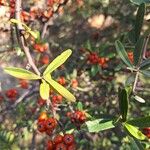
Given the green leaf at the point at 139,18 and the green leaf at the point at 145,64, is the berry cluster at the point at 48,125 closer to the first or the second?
the green leaf at the point at 145,64

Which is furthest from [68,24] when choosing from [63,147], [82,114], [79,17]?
[63,147]

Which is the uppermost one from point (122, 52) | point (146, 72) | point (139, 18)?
point (139, 18)

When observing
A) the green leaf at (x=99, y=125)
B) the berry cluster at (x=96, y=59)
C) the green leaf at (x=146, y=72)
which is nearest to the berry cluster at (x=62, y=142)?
the green leaf at (x=99, y=125)

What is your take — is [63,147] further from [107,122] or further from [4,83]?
[4,83]

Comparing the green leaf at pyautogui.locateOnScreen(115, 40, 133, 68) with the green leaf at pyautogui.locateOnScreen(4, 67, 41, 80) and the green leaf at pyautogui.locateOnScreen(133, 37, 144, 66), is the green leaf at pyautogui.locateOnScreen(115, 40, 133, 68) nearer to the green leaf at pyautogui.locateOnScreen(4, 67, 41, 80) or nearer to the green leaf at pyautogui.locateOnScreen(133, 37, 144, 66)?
the green leaf at pyautogui.locateOnScreen(133, 37, 144, 66)

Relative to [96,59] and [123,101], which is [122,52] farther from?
[96,59]

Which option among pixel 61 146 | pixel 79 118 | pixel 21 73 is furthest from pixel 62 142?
pixel 21 73
